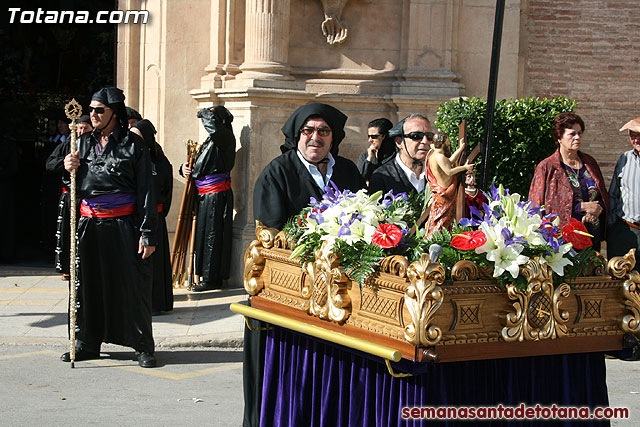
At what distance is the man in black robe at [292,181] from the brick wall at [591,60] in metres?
8.11

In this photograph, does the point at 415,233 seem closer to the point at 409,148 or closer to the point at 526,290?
the point at 526,290

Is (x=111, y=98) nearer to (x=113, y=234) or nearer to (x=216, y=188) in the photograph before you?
(x=113, y=234)

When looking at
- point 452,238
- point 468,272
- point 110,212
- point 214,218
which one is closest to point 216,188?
point 214,218

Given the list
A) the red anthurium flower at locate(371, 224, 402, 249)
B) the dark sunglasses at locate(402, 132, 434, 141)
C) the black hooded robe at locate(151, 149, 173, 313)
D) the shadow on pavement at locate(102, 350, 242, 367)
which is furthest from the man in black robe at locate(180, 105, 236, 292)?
the red anthurium flower at locate(371, 224, 402, 249)

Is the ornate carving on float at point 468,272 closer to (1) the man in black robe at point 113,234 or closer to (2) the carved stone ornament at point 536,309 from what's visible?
(2) the carved stone ornament at point 536,309

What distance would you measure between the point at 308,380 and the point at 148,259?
3197 mm

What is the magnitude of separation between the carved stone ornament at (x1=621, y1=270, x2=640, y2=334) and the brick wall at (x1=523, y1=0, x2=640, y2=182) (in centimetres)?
911

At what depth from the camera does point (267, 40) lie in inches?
484

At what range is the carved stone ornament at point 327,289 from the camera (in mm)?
5141

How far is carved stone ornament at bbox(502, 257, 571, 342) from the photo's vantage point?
474 cm

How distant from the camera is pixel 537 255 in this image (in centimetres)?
482

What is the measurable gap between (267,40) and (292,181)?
248 inches

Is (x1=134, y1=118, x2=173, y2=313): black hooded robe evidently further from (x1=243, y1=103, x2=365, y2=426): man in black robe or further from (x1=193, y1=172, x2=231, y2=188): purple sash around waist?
(x1=243, y1=103, x2=365, y2=426): man in black robe

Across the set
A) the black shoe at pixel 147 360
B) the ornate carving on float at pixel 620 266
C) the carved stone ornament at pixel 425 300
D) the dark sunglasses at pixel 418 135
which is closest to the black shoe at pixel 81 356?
the black shoe at pixel 147 360
